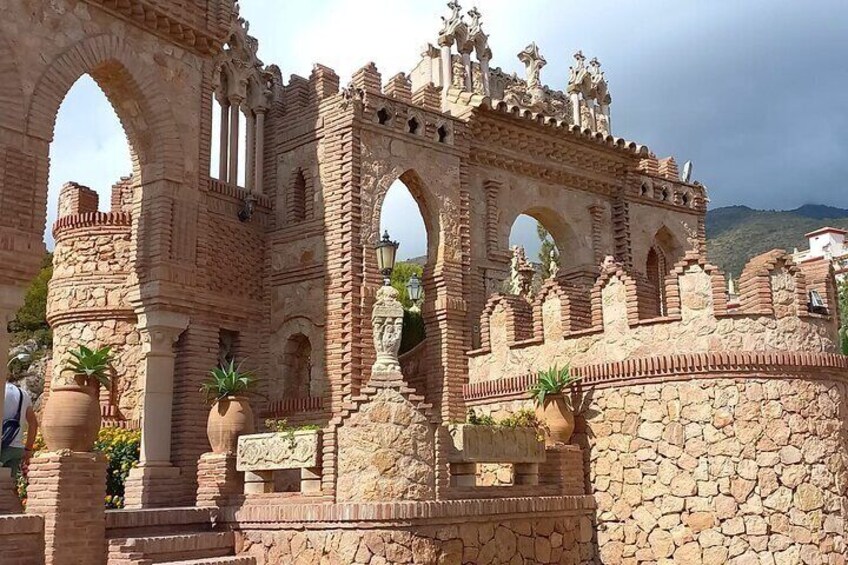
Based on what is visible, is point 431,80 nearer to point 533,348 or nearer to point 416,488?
point 533,348

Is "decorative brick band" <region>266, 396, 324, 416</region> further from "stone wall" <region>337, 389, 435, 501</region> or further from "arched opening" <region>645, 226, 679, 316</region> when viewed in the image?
"arched opening" <region>645, 226, 679, 316</region>

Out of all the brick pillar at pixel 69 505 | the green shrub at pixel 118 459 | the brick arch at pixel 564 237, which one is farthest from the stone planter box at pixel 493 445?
the brick arch at pixel 564 237

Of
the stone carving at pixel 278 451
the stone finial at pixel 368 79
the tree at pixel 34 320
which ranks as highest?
the stone finial at pixel 368 79

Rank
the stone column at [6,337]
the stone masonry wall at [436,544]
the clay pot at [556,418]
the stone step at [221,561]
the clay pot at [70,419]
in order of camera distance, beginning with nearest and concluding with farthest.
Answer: the clay pot at [70,419], the stone step at [221,561], the stone masonry wall at [436,544], the stone column at [6,337], the clay pot at [556,418]

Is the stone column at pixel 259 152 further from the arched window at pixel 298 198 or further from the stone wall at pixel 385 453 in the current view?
the stone wall at pixel 385 453

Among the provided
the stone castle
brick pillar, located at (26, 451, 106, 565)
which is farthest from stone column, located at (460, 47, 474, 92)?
brick pillar, located at (26, 451, 106, 565)

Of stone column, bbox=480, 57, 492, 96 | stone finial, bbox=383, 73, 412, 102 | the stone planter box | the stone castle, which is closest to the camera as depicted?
the stone castle

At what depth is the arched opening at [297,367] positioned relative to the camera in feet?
56.2

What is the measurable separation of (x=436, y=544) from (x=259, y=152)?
907 cm

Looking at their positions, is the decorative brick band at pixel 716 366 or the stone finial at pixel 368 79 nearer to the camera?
the decorative brick band at pixel 716 366

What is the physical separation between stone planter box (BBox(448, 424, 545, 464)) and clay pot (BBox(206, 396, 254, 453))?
2.91 m

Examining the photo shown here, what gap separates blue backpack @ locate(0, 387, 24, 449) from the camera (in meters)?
12.1

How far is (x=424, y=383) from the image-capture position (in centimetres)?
1764

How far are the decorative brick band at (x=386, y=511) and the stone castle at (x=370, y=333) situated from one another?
0.03 m
